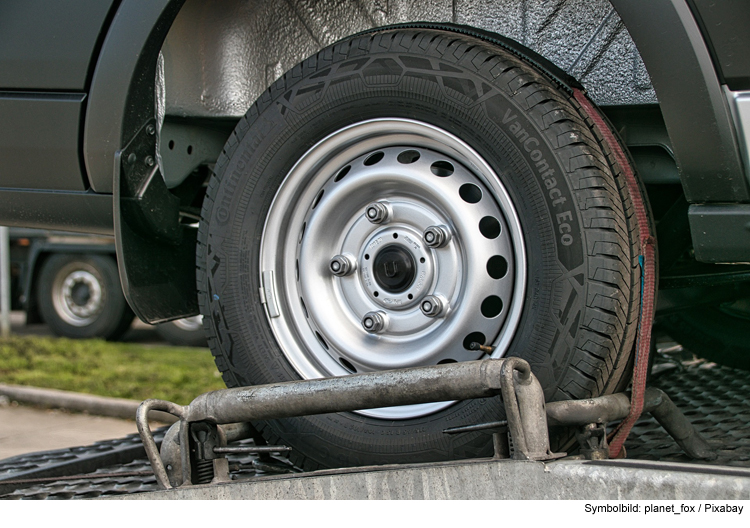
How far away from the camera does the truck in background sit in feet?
29.7

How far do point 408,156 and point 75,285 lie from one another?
8342mm

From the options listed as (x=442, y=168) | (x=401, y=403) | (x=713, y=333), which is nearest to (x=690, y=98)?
(x=442, y=168)

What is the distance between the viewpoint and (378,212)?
1.95 metres

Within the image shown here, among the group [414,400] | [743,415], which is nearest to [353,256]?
[414,400]

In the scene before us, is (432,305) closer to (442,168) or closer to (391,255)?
(391,255)

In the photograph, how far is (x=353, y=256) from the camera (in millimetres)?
2020

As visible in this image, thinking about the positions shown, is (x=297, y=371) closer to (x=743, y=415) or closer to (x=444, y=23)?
(x=444, y=23)

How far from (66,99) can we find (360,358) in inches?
42.3

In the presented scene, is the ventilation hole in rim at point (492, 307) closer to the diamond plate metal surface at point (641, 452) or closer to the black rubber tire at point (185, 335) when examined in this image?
the diamond plate metal surface at point (641, 452)

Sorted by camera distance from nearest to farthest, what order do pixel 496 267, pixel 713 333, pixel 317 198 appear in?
pixel 496 267 → pixel 317 198 → pixel 713 333

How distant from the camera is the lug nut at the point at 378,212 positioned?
76.9 inches

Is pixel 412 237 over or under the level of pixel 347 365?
over

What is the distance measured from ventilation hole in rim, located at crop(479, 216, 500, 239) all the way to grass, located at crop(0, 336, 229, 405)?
3.51m

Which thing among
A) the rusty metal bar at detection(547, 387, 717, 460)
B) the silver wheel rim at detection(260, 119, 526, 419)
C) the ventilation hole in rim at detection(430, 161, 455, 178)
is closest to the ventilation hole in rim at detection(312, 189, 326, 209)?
the silver wheel rim at detection(260, 119, 526, 419)
